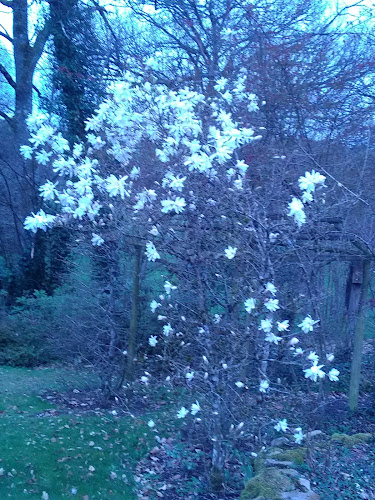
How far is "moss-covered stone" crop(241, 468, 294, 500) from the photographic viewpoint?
469cm

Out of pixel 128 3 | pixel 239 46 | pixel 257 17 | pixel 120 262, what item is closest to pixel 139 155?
pixel 120 262

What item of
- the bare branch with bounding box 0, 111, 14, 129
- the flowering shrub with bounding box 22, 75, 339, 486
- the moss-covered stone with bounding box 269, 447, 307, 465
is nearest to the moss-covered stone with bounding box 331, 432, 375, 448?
the moss-covered stone with bounding box 269, 447, 307, 465

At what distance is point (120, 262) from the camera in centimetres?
768

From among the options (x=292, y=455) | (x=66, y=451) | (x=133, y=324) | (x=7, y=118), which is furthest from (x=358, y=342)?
(x=7, y=118)

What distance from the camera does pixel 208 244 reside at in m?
5.30

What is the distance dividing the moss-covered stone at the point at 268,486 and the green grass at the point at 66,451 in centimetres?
125

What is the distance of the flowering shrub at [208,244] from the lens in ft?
17.0

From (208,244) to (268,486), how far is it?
1.95 meters

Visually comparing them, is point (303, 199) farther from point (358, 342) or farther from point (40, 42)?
point (40, 42)

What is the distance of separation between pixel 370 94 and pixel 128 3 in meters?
6.08

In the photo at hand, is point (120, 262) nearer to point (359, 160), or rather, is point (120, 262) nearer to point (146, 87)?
point (146, 87)

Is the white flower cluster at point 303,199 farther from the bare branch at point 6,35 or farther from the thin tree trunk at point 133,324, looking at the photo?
the bare branch at point 6,35

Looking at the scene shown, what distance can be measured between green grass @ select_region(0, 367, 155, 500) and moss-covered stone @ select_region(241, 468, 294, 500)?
1252 mm

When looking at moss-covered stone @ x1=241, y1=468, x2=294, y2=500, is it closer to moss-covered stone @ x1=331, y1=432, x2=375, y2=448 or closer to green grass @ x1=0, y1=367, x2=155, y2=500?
green grass @ x1=0, y1=367, x2=155, y2=500
